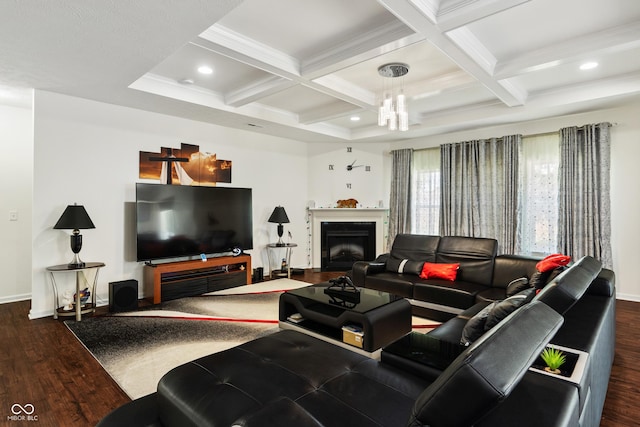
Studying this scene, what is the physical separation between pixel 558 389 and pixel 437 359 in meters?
0.62

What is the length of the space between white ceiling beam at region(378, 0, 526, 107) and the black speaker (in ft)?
12.7

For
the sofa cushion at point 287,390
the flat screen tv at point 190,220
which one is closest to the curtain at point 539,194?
the flat screen tv at point 190,220

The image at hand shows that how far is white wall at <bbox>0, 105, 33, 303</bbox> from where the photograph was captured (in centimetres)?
438

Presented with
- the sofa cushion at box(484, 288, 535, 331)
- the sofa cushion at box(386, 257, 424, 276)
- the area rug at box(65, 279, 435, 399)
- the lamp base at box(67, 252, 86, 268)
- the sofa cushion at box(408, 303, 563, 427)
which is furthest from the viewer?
the sofa cushion at box(386, 257, 424, 276)

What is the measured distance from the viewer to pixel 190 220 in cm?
478

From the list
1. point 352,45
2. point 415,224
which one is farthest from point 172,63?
point 415,224

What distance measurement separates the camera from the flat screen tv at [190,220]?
4.36 m

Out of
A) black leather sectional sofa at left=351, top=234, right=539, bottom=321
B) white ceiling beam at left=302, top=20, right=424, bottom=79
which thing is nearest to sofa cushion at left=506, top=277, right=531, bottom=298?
black leather sectional sofa at left=351, top=234, right=539, bottom=321

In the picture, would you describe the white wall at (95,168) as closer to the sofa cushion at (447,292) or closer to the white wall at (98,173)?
the white wall at (98,173)

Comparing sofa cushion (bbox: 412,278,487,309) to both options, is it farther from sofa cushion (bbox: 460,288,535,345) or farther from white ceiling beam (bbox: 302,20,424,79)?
white ceiling beam (bbox: 302,20,424,79)

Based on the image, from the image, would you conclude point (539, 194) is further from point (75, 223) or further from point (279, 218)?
point (75, 223)

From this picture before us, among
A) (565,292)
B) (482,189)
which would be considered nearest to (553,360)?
(565,292)

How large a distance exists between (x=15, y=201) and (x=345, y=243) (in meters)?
5.06

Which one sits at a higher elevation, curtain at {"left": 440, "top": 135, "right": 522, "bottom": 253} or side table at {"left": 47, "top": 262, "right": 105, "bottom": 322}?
curtain at {"left": 440, "top": 135, "right": 522, "bottom": 253}
